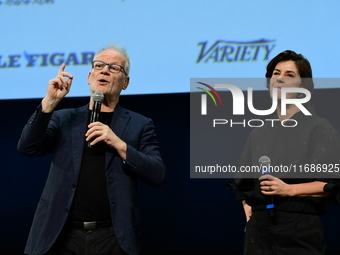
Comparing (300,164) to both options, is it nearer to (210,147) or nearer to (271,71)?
(271,71)

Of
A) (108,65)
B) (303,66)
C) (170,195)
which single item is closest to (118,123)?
(108,65)

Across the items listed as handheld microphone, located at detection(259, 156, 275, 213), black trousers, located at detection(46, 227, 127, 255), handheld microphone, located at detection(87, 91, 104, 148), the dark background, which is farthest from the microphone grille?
the dark background

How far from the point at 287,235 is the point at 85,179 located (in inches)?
32.7

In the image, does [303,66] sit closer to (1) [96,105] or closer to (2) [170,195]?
(1) [96,105]

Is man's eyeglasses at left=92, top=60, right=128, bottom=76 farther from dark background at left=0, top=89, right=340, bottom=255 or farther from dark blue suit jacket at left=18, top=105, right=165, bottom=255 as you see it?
dark background at left=0, top=89, right=340, bottom=255

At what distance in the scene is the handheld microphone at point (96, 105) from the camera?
183 centimetres

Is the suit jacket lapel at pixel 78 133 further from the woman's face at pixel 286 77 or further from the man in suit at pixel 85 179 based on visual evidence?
the woman's face at pixel 286 77

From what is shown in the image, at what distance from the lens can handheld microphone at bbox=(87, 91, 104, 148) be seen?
1829 mm

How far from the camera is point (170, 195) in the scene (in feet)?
11.7

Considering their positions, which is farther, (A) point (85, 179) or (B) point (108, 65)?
(B) point (108, 65)

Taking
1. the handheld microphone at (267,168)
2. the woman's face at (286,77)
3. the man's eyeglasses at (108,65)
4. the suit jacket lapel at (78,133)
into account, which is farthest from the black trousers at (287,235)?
the man's eyeglasses at (108,65)

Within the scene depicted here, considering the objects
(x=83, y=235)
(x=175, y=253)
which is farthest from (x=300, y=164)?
(x=175, y=253)

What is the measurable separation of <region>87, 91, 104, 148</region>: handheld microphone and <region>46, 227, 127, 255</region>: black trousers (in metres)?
0.35

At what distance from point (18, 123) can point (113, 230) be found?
93.4 inches
